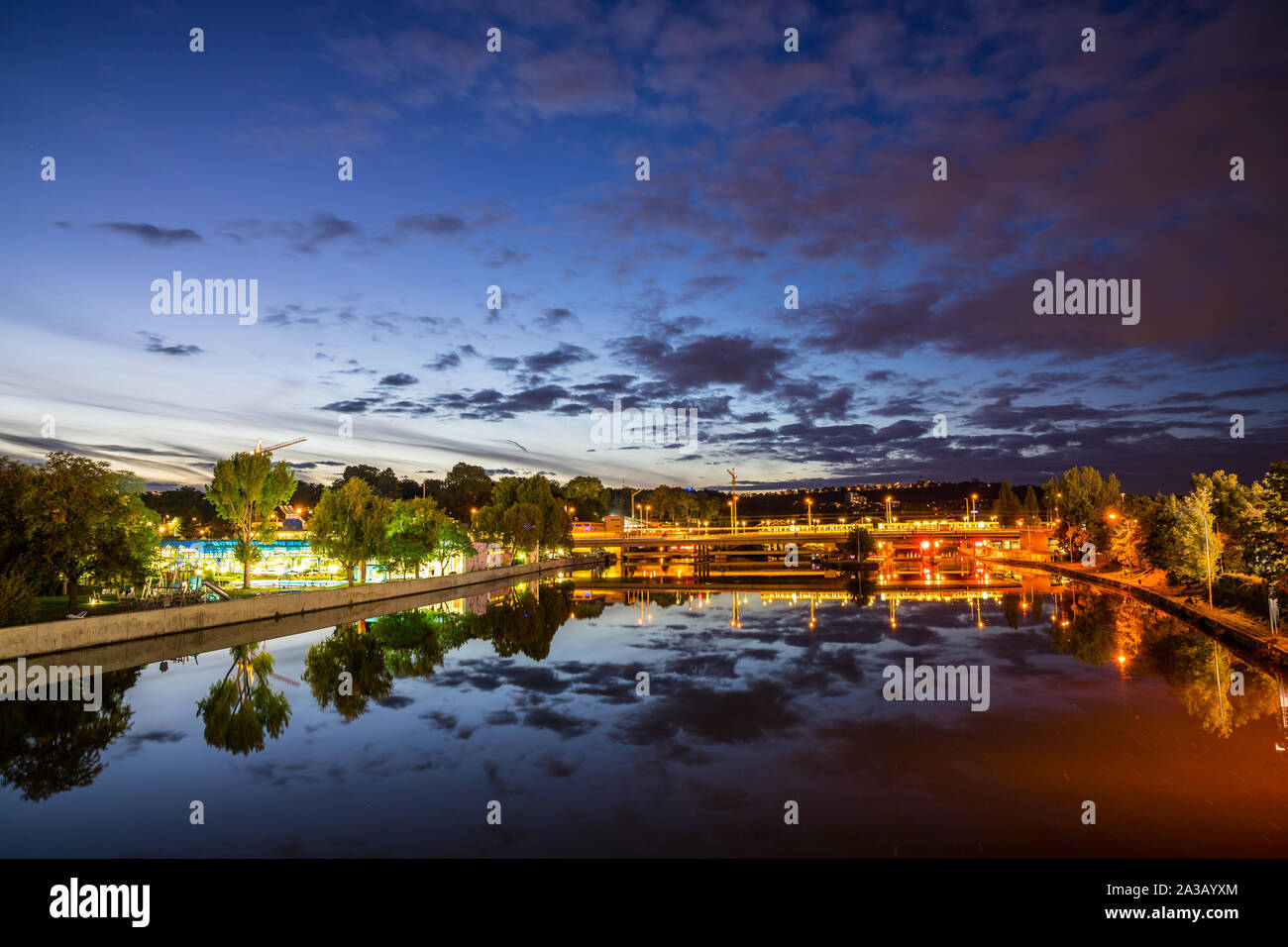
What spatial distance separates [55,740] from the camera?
18.9m

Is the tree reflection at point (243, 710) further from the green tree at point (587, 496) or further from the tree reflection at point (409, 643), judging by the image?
the green tree at point (587, 496)

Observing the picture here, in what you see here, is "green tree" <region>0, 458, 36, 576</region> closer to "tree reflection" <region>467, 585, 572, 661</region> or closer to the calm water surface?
the calm water surface

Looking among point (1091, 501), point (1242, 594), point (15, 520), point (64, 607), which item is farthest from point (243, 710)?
point (1091, 501)

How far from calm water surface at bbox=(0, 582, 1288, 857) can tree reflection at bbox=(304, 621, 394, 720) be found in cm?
17

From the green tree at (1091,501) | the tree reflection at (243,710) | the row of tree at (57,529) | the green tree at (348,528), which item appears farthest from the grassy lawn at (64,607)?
the green tree at (1091,501)

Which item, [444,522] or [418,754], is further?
[444,522]

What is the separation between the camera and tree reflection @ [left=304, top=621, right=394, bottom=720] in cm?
2342

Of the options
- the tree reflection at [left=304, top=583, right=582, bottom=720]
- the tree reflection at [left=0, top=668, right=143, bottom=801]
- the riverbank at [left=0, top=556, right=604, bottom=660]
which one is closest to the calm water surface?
the tree reflection at [left=0, top=668, right=143, bottom=801]

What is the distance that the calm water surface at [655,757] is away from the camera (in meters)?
12.1

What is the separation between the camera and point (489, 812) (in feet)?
43.5

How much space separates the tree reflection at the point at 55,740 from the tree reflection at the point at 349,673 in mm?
5592
